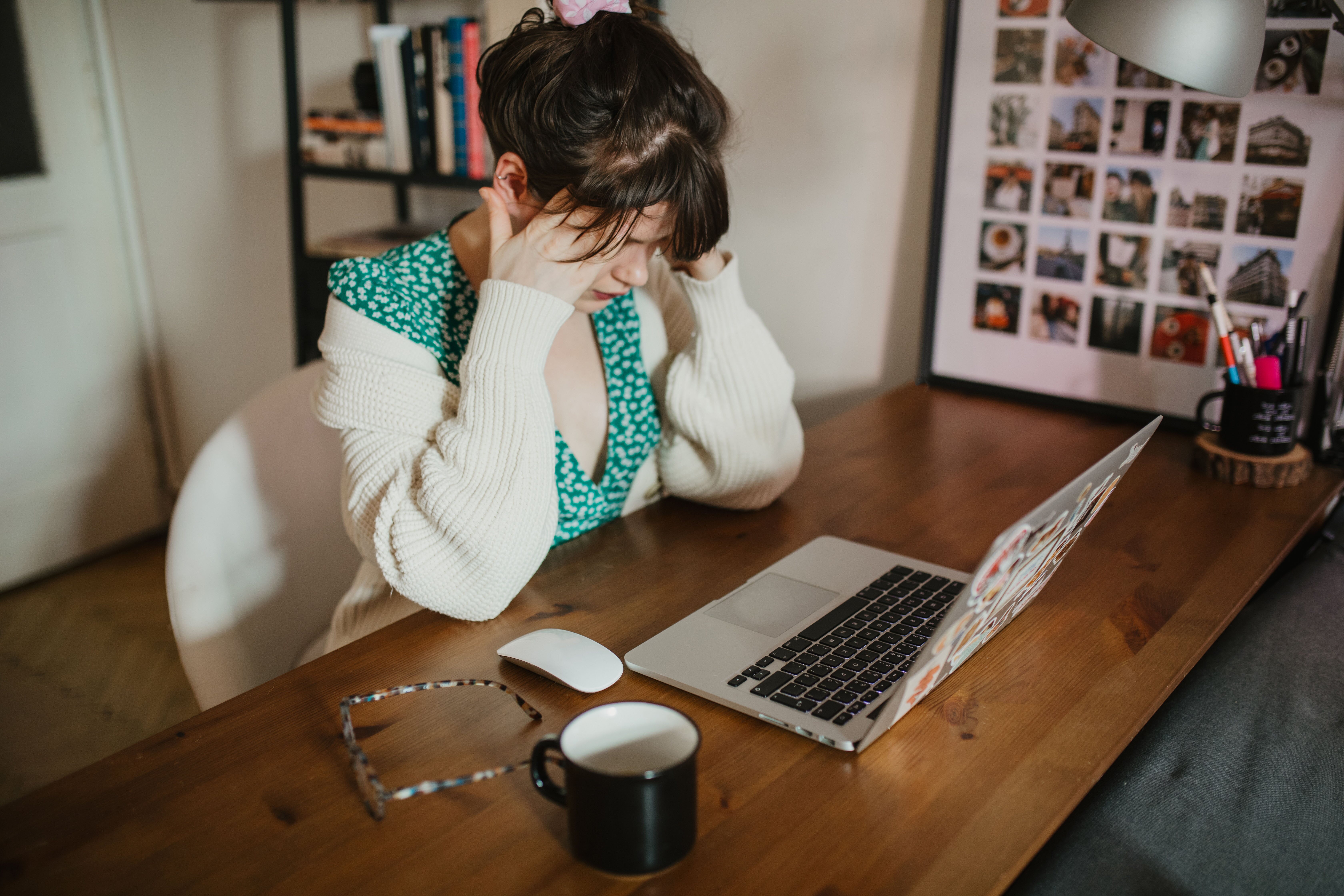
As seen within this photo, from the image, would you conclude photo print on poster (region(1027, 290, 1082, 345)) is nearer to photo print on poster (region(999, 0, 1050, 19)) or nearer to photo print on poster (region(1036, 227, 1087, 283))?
photo print on poster (region(1036, 227, 1087, 283))

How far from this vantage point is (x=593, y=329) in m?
1.18

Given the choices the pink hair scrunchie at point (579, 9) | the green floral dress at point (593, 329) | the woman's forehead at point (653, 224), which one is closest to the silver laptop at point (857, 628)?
the green floral dress at point (593, 329)

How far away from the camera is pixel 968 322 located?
1.46m

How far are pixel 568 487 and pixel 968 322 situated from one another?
700 millimetres

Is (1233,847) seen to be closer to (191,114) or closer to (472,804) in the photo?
(472,804)

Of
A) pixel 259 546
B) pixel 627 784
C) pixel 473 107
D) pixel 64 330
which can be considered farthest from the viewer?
pixel 64 330

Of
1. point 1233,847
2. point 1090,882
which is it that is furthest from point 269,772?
point 1233,847

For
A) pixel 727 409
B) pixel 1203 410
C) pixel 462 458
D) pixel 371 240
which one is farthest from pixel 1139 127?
pixel 371 240

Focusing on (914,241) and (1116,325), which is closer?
(1116,325)

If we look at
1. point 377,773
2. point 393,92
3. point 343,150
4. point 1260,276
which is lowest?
point 377,773

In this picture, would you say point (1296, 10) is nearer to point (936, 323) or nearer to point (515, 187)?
point (936, 323)

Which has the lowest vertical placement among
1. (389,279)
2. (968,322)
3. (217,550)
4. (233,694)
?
(233,694)

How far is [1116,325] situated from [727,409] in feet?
1.87

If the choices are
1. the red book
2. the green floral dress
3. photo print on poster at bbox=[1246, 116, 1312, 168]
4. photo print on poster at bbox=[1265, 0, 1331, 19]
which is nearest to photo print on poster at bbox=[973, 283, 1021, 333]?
photo print on poster at bbox=[1246, 116, 1312, 168]
